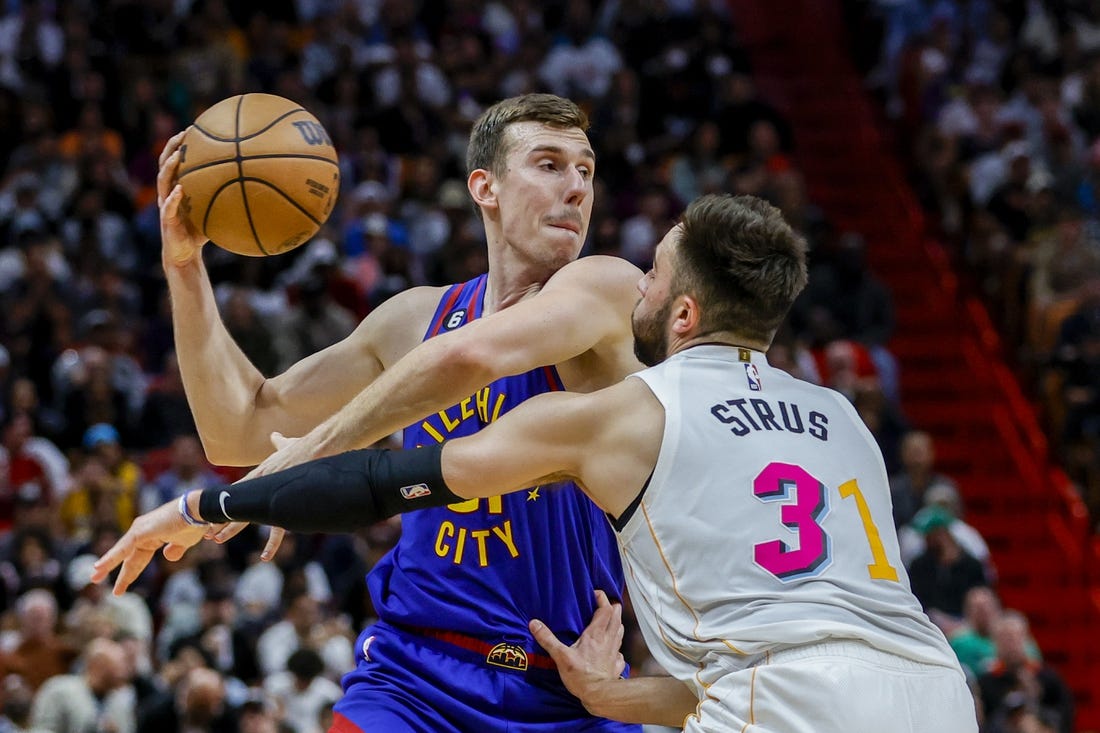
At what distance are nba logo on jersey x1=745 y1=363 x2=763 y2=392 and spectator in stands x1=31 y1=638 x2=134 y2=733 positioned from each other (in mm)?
7393

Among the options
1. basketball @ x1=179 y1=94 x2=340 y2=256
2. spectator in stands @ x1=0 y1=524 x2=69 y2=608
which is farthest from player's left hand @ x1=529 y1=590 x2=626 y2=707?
spectator in stands @ x1=0 y1=524 x2=69 y2=608

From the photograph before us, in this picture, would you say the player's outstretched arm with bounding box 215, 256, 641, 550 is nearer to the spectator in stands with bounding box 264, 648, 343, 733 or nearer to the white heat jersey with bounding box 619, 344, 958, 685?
the white heat jersey with bounding box 619, 344, 958, 685

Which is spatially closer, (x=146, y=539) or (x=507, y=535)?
(x=146, y=539)

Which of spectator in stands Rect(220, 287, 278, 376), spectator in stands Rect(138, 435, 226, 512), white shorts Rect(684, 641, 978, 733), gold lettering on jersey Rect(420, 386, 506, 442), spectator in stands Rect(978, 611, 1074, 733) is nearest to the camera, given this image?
white shorts Rect(684, 641, 978, 733)

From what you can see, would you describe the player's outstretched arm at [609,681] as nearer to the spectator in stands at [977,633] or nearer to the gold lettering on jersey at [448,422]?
the gold lettering on jersey at [448,422]

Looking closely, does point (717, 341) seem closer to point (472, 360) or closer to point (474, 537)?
point (472, 360)

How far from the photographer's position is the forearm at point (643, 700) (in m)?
4.13

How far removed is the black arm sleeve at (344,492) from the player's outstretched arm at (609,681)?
2.17 feet

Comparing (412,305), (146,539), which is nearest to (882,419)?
(412,305)

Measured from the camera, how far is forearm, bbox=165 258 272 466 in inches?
204

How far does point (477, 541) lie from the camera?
461 centimetres

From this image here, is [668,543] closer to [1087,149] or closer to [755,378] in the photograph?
[755,378]

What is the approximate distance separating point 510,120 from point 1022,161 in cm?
1232

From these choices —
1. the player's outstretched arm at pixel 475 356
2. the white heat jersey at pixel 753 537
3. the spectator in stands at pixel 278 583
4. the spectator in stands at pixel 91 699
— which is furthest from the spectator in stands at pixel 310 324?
the white heat jersey at pixel 753 537
